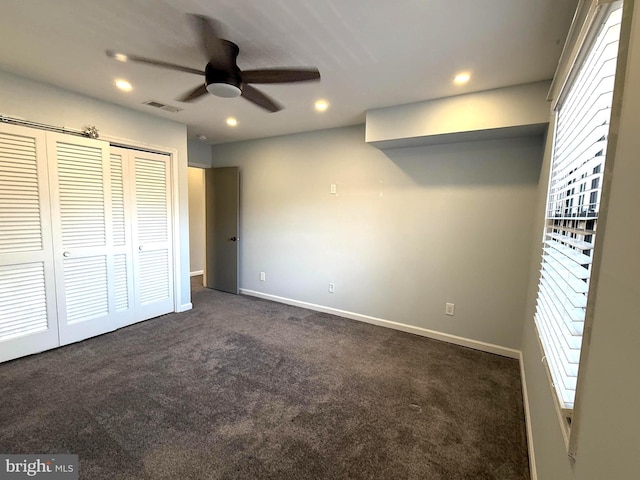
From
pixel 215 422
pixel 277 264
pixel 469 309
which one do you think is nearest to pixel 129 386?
pixel 215 422

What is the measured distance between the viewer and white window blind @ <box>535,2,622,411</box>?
99cm

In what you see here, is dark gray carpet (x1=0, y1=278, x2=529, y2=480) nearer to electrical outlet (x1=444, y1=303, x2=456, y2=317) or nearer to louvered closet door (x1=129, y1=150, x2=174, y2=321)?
electrical outlet (x1=444, y1=303, x2=456, y2=317)

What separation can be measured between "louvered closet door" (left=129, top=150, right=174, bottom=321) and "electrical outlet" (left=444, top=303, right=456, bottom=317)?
3.40 metres

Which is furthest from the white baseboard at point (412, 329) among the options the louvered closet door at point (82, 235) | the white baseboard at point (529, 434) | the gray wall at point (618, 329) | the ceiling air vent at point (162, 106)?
the ceiling air vent at point (162, 106)

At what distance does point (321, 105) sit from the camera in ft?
9.89

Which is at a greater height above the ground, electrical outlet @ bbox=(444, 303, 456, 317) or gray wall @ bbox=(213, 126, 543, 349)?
gray wall @ bbox=(213, 126, 543, 349)

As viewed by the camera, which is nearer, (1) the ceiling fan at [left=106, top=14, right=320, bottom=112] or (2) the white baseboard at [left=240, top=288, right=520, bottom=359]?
(1) the ceiling fan at [left=106, top=14, right=320, bottom=112]

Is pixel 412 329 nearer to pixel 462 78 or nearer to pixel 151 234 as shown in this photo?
pixel 462 78

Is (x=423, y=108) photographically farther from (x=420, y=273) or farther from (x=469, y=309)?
(x=469, y=309)

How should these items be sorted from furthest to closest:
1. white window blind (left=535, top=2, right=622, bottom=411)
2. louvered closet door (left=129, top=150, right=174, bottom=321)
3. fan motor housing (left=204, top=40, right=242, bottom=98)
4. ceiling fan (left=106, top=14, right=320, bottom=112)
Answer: louvered closet door (left=129, top=150, right=174, bottom=321) → fan motor housing (left=204, top=40, right=242, bottom=98) → ceiling fan (left=106, top=14, right=320, bottom=112) → white window blind (left=535, top=2, right=622, bottom=411)

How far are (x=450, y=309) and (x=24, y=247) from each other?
4.17 m

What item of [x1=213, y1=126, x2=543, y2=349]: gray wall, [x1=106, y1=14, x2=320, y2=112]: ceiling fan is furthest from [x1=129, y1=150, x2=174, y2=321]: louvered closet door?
[x1=106, y1=14, x2=320, y2=112]: ceiling fan
